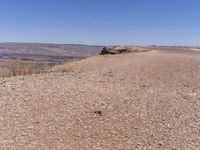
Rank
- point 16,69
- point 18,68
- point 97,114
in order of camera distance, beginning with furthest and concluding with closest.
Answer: point 18,68 → point 16,69 → point 97,114

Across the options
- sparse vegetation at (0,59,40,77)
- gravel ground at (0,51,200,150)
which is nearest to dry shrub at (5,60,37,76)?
sparse vegetation at (0,59,40,77)

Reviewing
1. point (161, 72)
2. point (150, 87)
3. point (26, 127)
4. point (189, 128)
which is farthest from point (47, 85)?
point (161, 72)

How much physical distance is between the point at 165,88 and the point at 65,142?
224 inches

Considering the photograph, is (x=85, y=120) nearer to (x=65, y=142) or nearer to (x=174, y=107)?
(x=65, y=142)

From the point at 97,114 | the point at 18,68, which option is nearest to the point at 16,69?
the point at 18,68

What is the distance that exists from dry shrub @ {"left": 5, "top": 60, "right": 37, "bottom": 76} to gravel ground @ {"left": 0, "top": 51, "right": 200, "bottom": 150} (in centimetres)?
215

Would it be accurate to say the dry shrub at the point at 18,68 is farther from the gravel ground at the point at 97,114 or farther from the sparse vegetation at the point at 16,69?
the gravel ground at the point at 97,114

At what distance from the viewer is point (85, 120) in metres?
8.10

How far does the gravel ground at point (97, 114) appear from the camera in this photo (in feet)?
23.2

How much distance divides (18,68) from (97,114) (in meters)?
7.33

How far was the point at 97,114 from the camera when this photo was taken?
8484 mm

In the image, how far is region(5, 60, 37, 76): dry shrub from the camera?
15.0 meters

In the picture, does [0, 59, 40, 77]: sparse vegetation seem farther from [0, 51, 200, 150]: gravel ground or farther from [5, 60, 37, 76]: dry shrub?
[0, 51, 200, 150]: gravel ground

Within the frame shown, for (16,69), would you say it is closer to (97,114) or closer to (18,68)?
(18,68)
